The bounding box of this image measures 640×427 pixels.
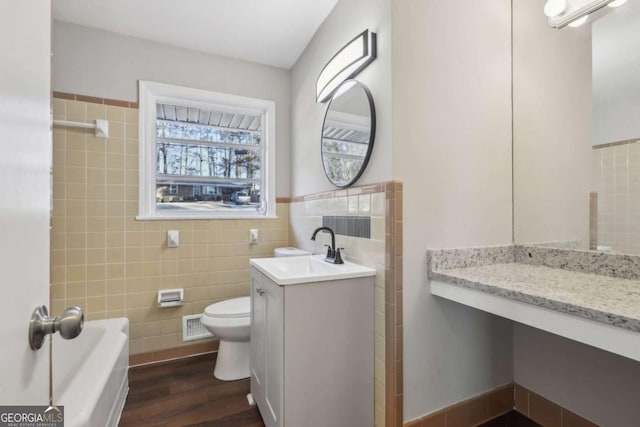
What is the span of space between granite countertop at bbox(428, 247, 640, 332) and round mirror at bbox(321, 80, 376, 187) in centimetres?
65

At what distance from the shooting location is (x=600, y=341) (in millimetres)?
856

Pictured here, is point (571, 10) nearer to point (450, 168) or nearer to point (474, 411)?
point (450, 168)

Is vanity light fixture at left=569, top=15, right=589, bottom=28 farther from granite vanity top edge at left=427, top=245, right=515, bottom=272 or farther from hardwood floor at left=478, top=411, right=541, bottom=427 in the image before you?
hardwood floor at left=478, top=411, right=541, bottom=427

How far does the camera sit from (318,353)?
1.30m

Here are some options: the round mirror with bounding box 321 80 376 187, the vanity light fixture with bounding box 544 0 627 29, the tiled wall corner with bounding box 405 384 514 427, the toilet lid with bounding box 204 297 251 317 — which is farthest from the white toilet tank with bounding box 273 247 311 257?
the vanity light fixture with bounding box 544 0 627 29

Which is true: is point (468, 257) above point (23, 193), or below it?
below

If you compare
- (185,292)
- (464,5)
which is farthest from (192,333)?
(464,5)

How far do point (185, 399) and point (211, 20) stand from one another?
8.40ft

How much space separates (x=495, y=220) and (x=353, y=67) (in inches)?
47.1

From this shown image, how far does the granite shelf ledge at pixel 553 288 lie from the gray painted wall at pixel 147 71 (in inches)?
68.4

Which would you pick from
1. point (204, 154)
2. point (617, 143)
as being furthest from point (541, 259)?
point (204, 154)

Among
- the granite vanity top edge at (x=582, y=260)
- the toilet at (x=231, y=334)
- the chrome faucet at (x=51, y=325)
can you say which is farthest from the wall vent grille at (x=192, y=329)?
the granite vanity top edge at (x=582, y=260)

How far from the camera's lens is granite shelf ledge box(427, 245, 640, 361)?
0.85 m

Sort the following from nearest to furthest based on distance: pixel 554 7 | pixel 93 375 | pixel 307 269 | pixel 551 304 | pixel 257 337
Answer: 1. pixel 551 304
2. pixel 93 375
3. pixel 554 7
4. pixel 257 337
5. pixel 307 269
